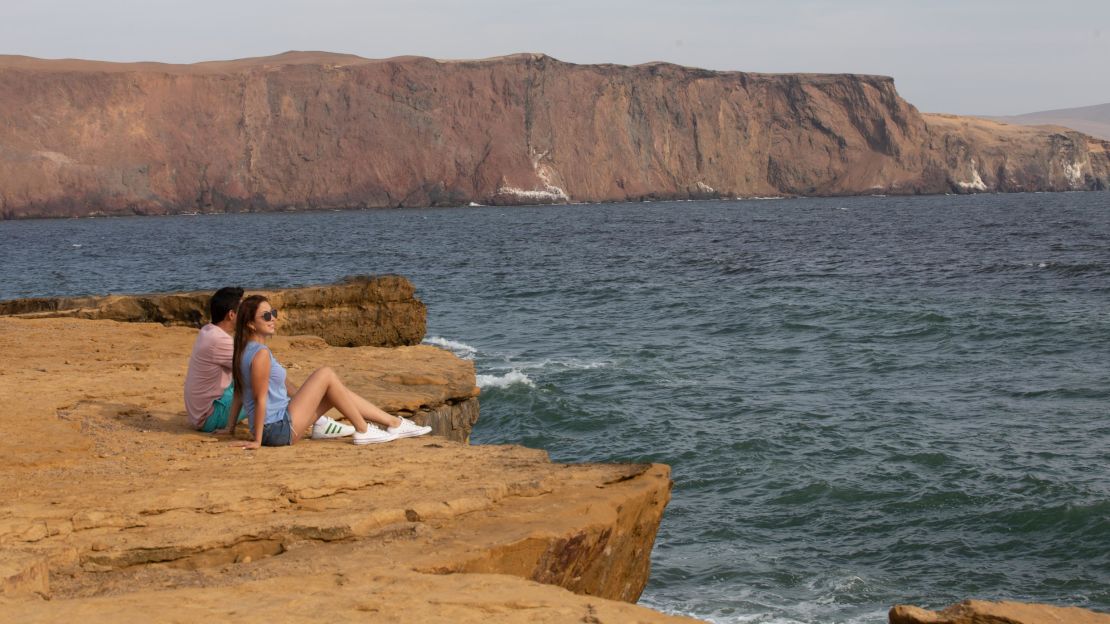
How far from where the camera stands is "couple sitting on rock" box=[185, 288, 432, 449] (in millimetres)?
7691

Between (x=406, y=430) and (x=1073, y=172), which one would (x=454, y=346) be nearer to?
(x=406, y=430)

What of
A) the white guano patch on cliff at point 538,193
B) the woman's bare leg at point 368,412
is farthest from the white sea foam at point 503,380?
the white guano patch on cliff at point 538,193

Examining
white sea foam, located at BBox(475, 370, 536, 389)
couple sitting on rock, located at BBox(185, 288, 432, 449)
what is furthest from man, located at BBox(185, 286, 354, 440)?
white sea foam, located at BBox(475, 370, 536, 389)

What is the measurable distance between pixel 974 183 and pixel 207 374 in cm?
16032

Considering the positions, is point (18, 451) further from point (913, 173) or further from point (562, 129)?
point (913, 173)

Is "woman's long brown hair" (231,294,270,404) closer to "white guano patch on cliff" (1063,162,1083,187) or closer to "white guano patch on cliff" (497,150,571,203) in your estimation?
"white guano patch on cliff" (497,150,571,203)

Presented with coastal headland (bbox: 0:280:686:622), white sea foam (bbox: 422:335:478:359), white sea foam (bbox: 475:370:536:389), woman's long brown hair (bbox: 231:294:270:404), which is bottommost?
white sea foam (bbox: 422:335:478:359)

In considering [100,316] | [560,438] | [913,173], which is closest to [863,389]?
[560,438]

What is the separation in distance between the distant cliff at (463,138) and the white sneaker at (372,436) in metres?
118

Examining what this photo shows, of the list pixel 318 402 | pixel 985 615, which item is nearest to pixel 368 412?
pixel 318 402

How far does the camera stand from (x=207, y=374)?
820 cm

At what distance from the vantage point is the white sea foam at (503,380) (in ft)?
60.5

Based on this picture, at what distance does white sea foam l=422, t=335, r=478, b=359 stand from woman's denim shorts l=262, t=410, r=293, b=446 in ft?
44.8

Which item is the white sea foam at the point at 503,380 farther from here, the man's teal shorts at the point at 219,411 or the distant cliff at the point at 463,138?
the distant cliff at the point at 463,138
